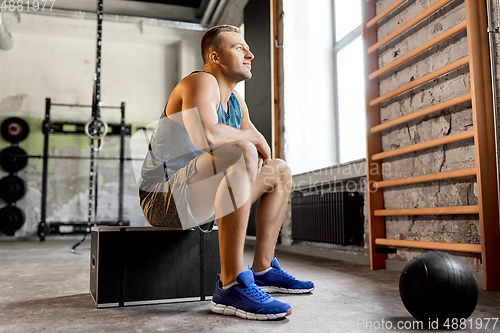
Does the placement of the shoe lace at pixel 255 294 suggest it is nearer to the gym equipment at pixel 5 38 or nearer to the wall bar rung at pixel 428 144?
the wall bar rung at pixel 428 144

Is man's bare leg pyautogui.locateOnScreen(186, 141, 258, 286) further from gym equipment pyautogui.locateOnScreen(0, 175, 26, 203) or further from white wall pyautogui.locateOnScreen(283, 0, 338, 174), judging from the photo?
gym equipment pyautogui.locateOnScreen(0, 175, 26, 203)

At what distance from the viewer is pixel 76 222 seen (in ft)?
21.6

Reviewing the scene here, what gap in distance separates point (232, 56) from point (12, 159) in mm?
6163

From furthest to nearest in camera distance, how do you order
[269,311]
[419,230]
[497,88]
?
[419,230]
[497,88]
[269,311]

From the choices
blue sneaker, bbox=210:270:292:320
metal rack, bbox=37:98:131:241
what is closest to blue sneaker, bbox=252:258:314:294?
blue sneaker, bbox=210:270:292:320

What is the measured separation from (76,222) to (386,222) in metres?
5.37

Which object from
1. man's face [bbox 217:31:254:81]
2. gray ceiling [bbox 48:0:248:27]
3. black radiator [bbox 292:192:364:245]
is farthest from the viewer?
gray ceiling [bbox 48:0:248:27]

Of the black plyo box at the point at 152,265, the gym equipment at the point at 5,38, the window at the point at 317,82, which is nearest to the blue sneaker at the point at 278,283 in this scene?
the black plyo box at the point at 152,265

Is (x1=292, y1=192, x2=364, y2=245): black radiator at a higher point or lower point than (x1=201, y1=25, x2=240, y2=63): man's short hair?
lower

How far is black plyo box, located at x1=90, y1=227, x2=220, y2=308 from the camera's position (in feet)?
5.22

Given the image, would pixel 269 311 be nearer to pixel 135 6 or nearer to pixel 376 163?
pixel 376 163

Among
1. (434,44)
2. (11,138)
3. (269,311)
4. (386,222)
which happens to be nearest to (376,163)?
(386,222)

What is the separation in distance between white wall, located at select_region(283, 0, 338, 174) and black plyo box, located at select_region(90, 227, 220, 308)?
2.56 meters

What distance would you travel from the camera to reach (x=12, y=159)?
6.56 m
